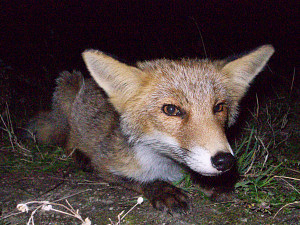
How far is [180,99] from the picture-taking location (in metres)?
2.35

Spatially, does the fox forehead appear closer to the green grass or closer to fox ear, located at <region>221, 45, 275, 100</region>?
fox ear, located at <region>221, 45, 275, 100</region>

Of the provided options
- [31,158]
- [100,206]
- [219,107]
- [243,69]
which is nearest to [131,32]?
[31,158]

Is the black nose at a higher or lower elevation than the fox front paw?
higher

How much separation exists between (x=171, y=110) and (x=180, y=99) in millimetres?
113

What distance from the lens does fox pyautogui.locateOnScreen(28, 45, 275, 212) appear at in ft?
7.06

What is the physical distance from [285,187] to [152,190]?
1.16 meters

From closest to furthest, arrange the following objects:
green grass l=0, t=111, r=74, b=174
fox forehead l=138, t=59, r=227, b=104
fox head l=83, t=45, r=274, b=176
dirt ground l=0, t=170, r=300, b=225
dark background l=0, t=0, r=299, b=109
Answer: fox head l=83, t=45, r=274, b=176 → dirt ground l=0, t=170, r=300, b=225 → fox forehead l=138, t=59, r=227, b=104 → green grass l=0, t=111, r=74, b=174 → dark background l=0, t=0, r=299, b=109

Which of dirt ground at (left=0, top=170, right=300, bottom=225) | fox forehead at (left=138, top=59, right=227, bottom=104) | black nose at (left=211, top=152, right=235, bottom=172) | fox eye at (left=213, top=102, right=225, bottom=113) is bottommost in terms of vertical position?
dirt ground at (left=0, top=170, right=300, bottom=225)

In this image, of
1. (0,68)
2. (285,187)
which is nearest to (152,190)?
(285,187)

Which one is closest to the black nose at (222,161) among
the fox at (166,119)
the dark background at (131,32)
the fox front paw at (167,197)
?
the fox at (166,119)

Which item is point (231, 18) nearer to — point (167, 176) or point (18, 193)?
point (167, 176)

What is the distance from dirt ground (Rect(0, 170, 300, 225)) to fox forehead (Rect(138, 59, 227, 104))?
2.85ft

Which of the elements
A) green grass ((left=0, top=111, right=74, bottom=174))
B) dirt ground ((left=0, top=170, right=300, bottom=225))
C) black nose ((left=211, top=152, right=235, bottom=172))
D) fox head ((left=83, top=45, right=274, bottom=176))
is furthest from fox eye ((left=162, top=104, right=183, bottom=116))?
green grass ((left=0, top=111, right=74, bottom=174))

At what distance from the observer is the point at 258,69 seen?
283 centimetres
